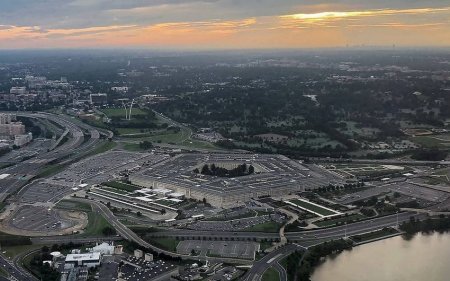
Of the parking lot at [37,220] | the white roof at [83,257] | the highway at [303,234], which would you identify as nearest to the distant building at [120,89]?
the parking lot at [37,220]

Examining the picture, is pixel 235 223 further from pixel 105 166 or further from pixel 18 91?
pixel 18 91

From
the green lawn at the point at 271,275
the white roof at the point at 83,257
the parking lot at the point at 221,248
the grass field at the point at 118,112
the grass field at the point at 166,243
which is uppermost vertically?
the grass field at the point at 118,112

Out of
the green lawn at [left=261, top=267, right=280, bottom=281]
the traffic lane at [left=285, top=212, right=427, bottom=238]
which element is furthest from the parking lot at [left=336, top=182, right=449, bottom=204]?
the green lawn at [left=261, top=267, right=280, bottom=281]

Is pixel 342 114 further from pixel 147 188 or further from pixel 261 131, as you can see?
pixel 147 188

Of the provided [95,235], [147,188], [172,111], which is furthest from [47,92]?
[95,235]

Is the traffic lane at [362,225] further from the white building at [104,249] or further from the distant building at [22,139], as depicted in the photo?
the distant building at [22,139]

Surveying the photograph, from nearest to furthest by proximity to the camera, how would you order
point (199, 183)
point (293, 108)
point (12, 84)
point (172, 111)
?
1. point (199, 183)
2. point (293, 108)
3. point (172, 111)
4. point (12, 84)

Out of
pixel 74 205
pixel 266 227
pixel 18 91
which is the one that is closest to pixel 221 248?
pixel 266 227
